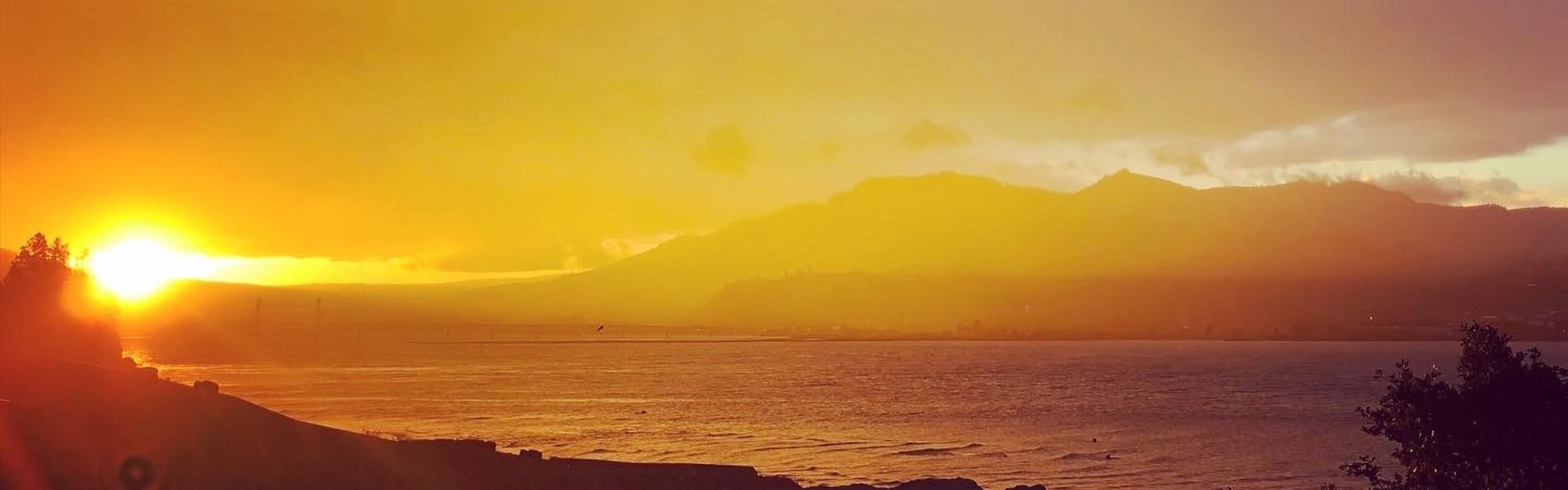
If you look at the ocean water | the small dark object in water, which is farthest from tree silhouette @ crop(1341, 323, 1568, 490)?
the small dark object in water

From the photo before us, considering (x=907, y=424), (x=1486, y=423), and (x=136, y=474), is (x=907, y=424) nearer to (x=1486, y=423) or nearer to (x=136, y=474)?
(x=136, y=474)

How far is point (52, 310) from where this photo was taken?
125m

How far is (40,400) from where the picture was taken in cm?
4544

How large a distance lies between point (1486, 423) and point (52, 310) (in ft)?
453

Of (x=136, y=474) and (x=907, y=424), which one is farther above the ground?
(x=136, y=474)

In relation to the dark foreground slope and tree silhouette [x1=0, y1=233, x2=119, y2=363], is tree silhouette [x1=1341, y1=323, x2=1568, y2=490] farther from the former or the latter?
tree silhouette [x1=0, y1=233, x2=119, y2=363]

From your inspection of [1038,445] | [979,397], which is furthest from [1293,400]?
[1038,445]

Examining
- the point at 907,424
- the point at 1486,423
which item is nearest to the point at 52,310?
the point at 907,424

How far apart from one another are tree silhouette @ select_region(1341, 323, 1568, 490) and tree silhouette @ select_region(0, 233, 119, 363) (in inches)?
4255

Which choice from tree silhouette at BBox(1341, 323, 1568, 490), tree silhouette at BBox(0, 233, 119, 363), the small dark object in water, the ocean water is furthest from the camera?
tree silhouette at BBox(0, 233, 119, 363)

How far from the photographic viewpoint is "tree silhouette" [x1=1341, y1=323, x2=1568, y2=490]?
98.0 ft

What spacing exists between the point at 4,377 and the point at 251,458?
1276cm

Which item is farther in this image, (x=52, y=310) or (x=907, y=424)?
(x=52, y=310)

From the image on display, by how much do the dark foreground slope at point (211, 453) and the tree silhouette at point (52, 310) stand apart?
210 feet
